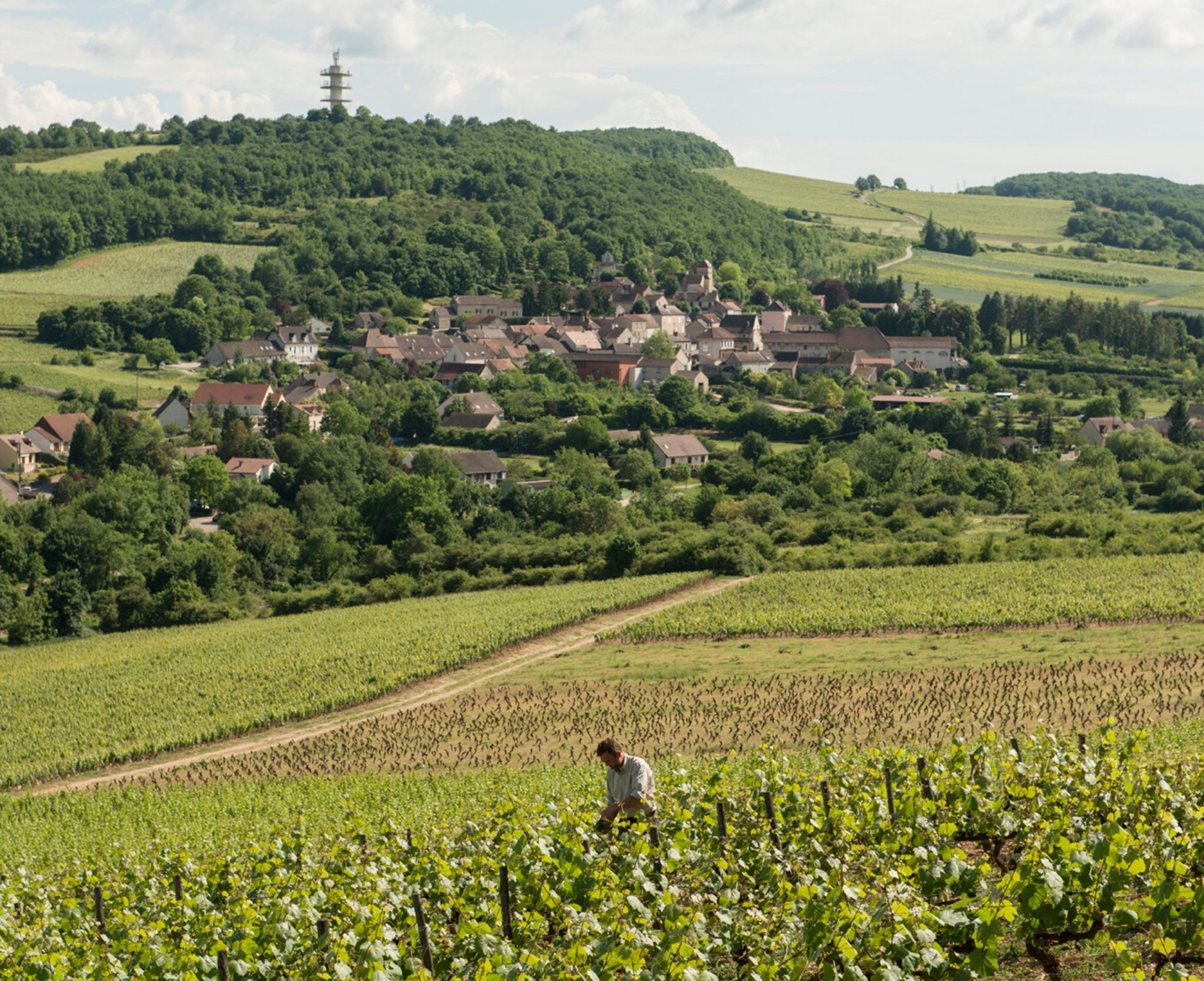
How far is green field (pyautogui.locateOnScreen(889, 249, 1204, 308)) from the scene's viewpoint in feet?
451

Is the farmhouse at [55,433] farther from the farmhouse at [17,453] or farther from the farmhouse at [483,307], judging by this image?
the farmhouse at [483,307]

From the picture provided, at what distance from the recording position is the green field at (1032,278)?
451ft

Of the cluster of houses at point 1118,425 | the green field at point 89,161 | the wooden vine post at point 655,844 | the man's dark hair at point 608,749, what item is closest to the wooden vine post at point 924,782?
the wooden vine post at point 655,844

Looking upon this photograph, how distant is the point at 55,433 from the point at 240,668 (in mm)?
48937

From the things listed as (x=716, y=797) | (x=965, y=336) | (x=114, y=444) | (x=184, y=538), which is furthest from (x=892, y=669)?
(x=965, y=336)

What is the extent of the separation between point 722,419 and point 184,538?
120 feet

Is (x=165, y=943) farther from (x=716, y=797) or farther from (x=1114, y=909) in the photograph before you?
(x=1114, y=909)

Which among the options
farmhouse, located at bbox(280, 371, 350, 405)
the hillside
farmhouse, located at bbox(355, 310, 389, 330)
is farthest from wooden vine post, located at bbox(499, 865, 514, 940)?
the hillside

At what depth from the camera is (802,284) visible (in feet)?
459

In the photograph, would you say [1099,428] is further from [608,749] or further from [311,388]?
[608,749]

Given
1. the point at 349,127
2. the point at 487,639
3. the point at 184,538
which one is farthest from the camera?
the point at 349,127

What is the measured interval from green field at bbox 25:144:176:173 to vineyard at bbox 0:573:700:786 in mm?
126642

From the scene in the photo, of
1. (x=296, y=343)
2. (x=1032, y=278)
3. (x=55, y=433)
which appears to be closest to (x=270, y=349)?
(x=296, y=343)

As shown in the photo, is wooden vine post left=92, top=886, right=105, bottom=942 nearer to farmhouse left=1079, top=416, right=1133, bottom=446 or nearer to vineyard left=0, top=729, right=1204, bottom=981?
vineyard left=0, top=729, right=1204, bottom=981
